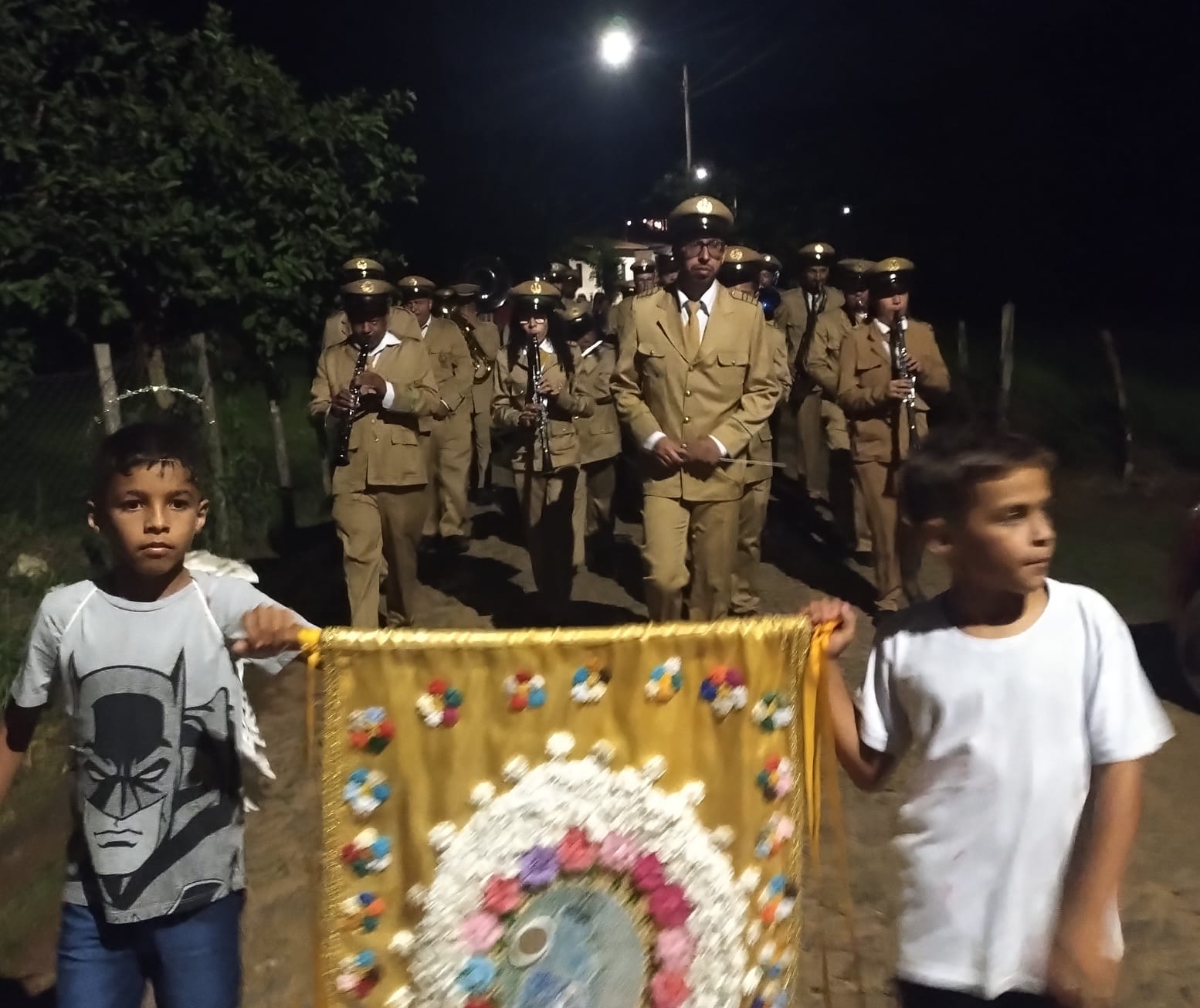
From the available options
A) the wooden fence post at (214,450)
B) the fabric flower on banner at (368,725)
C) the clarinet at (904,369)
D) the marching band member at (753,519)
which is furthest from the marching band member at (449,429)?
the fabric flower on banner at (368,725)

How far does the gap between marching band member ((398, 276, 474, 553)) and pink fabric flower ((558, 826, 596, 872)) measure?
7.70m

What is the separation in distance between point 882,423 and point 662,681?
5685 millimetres

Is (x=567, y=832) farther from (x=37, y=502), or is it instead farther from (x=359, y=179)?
(x=359, y=179)

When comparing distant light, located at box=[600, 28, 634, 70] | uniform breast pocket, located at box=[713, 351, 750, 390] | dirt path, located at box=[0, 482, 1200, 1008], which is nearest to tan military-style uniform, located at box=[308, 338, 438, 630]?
dirt path, located at box=[0, 482, 1200, 1008]

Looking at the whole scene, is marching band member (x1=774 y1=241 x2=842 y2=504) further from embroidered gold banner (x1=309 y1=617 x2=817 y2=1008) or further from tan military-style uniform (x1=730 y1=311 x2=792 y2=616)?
embroidered gold banner (x1=309 y1=617 x2=817 y2=1008)

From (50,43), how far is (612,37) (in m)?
12.9

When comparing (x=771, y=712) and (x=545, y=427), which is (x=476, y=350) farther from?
(x=771, y=712)

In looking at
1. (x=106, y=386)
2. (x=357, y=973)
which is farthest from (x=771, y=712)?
(x=106, y=386)

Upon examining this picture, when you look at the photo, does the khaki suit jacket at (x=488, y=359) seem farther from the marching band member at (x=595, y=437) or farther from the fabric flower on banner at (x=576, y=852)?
the fabric flower on banner at (x=576, y=852)

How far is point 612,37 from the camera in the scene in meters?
20.5

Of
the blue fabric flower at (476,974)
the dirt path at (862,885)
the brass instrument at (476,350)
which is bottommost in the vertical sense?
the dirt path at (862,885)

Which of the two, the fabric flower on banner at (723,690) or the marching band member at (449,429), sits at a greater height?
the marching band member at (449,429)

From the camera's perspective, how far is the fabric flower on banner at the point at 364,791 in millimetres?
2482

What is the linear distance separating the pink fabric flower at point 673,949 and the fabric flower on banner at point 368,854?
1.87 ft
